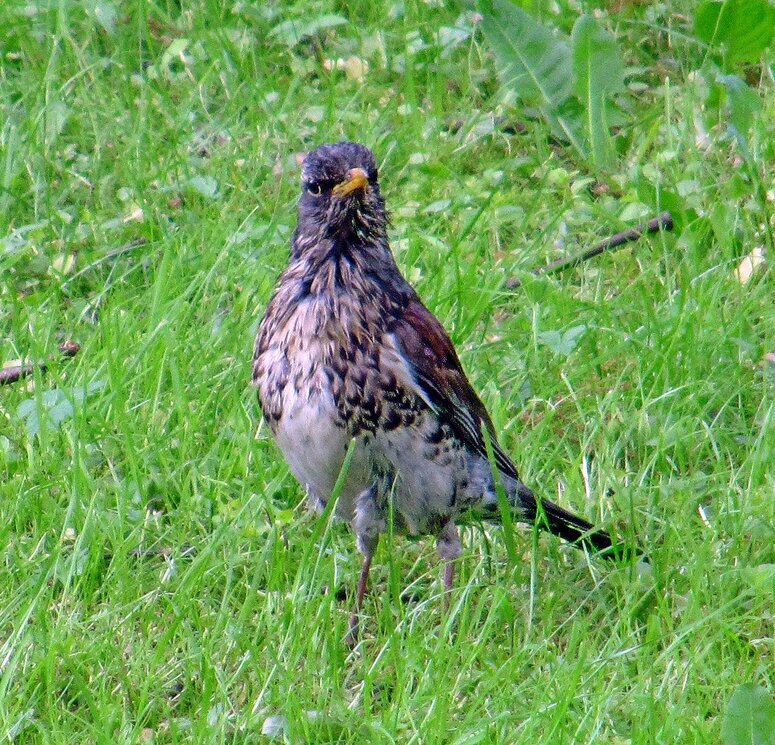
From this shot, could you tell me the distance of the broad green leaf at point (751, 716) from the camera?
331 cm

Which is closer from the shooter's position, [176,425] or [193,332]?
[176,425]

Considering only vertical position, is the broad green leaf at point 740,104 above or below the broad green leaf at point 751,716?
above

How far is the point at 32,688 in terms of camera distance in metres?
3.69

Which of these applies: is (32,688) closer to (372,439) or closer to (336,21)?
(372,439)

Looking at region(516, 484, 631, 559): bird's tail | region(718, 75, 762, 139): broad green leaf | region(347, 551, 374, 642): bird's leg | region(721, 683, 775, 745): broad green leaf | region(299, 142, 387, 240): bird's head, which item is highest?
region(299, 142, 387, 240): bird's head

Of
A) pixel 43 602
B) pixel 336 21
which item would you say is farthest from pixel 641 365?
pixel 336 21

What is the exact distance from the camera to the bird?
3.94m

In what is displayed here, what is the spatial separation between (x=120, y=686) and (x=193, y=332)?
5.42 ft

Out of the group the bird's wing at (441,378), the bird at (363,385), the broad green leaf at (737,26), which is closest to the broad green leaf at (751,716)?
the bird at (363,385)

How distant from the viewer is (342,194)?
4.02 meters

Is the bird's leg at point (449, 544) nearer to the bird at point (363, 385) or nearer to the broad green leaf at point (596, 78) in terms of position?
the bird at point (363, 385)

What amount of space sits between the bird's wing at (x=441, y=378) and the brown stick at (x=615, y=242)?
4.20 ft

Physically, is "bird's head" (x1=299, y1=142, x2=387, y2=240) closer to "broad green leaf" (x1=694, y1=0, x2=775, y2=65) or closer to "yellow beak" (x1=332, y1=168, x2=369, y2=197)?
"yellow beak" (x1=332, y1=168, x2=369, y2=197)

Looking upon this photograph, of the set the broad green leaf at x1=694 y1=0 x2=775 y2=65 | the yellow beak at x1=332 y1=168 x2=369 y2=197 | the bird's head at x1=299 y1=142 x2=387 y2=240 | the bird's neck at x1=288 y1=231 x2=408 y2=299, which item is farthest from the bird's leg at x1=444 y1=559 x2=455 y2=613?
the broad green leaf at x1=694 y1=0 x2=775 y2=65
